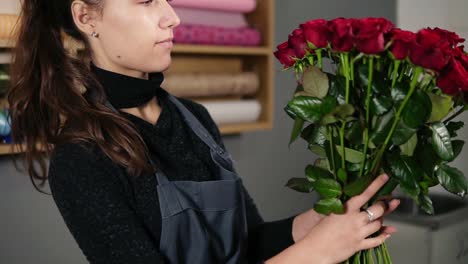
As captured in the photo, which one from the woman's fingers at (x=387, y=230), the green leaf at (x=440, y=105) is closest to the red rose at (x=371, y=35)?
the green leaf at (x=440, y=105)

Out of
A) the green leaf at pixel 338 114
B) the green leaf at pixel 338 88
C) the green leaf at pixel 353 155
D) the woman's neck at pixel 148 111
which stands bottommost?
the woman's neck at pixel 148 111

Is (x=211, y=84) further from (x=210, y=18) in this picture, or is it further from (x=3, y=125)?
(x=3, y=125)

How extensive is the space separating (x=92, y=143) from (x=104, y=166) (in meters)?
0.05

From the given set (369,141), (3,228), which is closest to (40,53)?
(369,141)

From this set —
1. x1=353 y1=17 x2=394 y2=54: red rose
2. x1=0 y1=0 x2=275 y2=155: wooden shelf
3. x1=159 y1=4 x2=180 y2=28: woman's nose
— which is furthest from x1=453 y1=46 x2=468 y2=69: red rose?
x1=0 y1=0 x2=275 y2=155: wooden shelf

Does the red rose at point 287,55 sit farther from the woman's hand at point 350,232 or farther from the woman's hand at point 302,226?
the woman's hand at point 302,226

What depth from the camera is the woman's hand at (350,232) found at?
0.89 meters

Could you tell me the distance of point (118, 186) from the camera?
0.99 metres

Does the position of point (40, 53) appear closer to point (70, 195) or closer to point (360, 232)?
point (70, 195)

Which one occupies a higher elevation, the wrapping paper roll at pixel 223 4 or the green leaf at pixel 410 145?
the wrapping paper roll at pixel 223 4

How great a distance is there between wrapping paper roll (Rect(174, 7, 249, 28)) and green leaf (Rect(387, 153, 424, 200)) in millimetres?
1273

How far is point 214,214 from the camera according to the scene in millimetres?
1113

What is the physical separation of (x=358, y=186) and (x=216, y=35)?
1.28 m

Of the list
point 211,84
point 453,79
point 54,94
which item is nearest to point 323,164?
point 453,79
